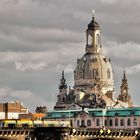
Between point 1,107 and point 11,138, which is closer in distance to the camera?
point 11,138

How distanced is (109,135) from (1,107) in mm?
64341

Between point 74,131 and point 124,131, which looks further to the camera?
point 124,131

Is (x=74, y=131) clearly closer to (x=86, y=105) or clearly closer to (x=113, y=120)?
(x=113, y=120)

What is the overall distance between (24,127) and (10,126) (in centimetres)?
789

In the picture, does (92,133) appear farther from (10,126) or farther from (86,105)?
(86,105)

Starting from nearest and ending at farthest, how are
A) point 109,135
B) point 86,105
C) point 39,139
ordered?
point 39,139
point 109,135
point 86,105

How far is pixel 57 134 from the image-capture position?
393 ft

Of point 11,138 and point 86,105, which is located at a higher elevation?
point 86,105

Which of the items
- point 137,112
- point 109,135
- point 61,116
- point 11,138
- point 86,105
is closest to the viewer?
point 11,138

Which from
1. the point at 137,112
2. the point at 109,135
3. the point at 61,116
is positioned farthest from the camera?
the point at 61,116

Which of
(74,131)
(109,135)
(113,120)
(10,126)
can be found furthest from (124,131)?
(113,120)

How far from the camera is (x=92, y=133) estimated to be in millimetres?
139750

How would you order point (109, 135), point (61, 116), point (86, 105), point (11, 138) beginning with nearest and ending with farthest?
1. point (11, 138)
2. point (109, 135)
3. point (61, 116)
4. point (86, 105)

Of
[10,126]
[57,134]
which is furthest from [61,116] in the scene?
[57,134]
